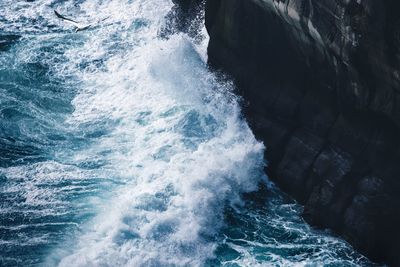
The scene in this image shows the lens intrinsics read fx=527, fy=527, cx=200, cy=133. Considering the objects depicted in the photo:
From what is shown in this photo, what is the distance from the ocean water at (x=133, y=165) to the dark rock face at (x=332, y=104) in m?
0.64

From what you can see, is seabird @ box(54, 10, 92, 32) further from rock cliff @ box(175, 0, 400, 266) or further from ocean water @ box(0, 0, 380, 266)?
rock cliff @ box(175, 0, 400, 266)

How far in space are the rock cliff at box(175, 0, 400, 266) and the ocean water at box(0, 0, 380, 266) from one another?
2.00 ft

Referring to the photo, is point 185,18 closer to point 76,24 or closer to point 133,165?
point 76,24

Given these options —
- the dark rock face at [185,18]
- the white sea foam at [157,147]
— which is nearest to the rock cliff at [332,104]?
the white sea foam at [157,147]

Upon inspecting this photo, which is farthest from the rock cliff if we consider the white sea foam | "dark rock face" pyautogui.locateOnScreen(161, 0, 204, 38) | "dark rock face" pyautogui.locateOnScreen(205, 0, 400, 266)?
"dark rock face" pyautogui.locateOnScreen(161, 0, 204, 38)

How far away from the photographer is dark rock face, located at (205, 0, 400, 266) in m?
10.4

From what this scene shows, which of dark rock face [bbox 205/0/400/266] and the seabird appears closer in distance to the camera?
dark rock face [bbox 205/0/400/266]

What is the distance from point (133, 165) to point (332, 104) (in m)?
5.49

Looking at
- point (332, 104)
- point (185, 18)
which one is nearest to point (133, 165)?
point (332, 104)

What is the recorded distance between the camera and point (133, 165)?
14312 mm

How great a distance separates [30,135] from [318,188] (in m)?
8.42

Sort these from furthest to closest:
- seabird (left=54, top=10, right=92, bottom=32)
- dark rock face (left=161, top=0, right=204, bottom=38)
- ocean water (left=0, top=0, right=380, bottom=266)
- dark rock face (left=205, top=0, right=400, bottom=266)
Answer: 1. seabird (left=54, top=10, right=92, bottom=32)
2. dark rock face (left=161, top=0, right=204, bottom=38)
3. ocean water (left=0, top=0, right=380, bottom=266)
4. dark rock face (left=205, top=0, right=400, bottom=266)

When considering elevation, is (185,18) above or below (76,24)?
above

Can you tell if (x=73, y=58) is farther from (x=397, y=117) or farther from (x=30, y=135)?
(x=397, y=117)
